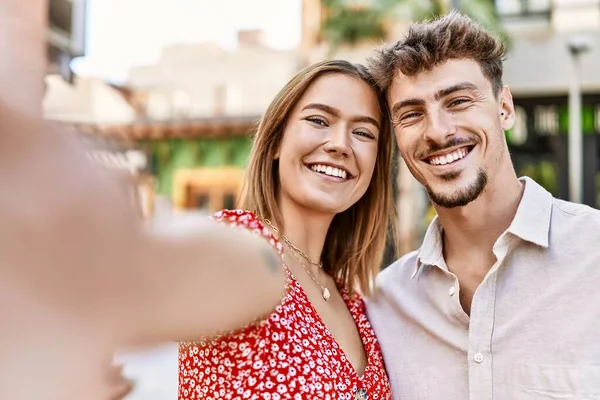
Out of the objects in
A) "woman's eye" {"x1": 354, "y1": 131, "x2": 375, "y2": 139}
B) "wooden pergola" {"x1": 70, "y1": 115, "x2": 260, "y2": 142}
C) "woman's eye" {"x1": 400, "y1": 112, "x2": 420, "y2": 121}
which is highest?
"wooden pergola" {"x1": 70, "y1": 115, "x2": 260, "y2": 142}

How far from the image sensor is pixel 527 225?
7.34ft

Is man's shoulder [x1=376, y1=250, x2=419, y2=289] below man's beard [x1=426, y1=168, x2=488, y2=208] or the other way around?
below

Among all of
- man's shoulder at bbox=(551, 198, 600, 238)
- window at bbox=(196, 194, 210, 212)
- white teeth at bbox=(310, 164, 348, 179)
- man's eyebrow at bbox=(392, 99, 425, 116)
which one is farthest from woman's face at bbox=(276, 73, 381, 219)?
window at bbox=(196, 194, 210, 212)

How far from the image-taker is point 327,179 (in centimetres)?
231

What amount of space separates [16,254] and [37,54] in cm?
19

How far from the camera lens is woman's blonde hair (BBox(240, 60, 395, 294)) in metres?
2.37

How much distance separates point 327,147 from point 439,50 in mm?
541

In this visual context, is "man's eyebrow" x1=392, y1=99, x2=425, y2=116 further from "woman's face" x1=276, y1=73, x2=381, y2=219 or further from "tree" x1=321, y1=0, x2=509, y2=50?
"tree" x1=321, y1=0, x2=509, y2=50

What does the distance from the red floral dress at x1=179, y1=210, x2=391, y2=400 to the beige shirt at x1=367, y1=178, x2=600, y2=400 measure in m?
0.36

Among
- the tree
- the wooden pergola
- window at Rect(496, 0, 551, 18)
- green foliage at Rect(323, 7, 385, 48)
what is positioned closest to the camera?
the tree

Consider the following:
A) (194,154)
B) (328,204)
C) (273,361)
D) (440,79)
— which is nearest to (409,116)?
(440,79)

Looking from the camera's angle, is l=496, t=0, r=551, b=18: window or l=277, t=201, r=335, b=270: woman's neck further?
l=496, t=0, r=551, b=18: window

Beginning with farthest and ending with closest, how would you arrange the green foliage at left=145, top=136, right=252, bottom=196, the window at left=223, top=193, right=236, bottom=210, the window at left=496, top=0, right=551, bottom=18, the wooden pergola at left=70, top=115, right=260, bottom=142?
the green foliage at left=145, top=136, right=252, bottom=196 → the window at left=223, top=193, right=236, bottom=210 → the wooden pergola at left=70, top=115, right=260, bottom=142 → the window at left=496, top=0, right=551, bottom=18

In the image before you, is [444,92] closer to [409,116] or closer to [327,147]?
[409,116]
